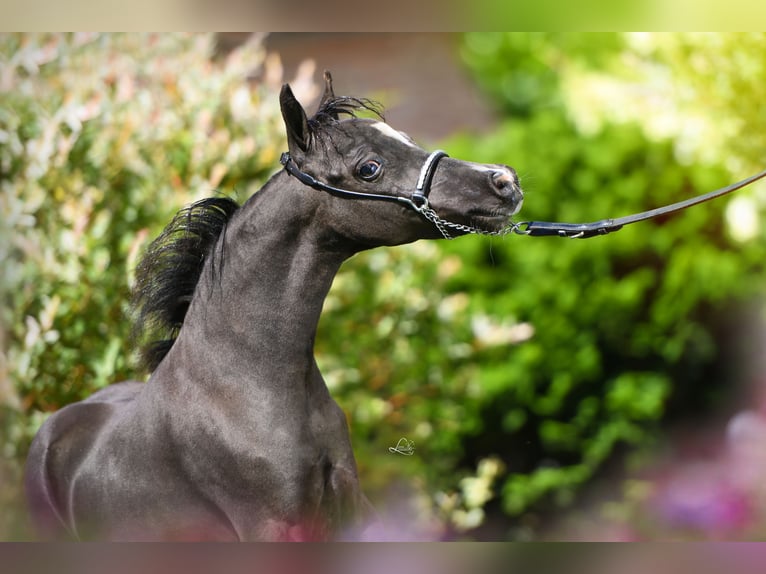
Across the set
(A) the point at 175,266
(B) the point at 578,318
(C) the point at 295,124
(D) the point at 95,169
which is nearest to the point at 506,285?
(B) the point at 578,318

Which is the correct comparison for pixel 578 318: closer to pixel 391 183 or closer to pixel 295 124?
pixel 391 183

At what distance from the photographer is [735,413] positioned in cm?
490

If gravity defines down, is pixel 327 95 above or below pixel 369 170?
above

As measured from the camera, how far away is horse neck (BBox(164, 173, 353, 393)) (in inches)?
85.4

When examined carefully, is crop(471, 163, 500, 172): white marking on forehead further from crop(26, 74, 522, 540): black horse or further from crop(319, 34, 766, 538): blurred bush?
crop(319, 34, 766, 538): blurred bush

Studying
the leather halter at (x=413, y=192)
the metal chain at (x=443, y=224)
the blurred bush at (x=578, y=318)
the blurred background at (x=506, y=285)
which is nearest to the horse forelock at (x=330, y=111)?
the leather halter at (x=413, y=192)

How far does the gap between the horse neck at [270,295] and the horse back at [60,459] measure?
0.51 meters

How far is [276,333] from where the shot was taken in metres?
2.19

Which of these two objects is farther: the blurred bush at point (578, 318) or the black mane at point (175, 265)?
the blurred bush at point (578, 318)

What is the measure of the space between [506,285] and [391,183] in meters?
2.67

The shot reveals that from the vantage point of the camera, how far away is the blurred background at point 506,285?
356 centimetres

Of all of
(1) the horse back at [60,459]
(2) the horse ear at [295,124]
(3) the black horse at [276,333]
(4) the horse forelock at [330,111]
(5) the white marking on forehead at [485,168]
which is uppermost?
(4) the horse forelock at [330,111]

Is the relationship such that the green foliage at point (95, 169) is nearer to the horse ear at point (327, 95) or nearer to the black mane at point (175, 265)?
the black mane at point (175, 265)

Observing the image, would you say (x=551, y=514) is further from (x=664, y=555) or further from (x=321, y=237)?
(x=321, y=237)
